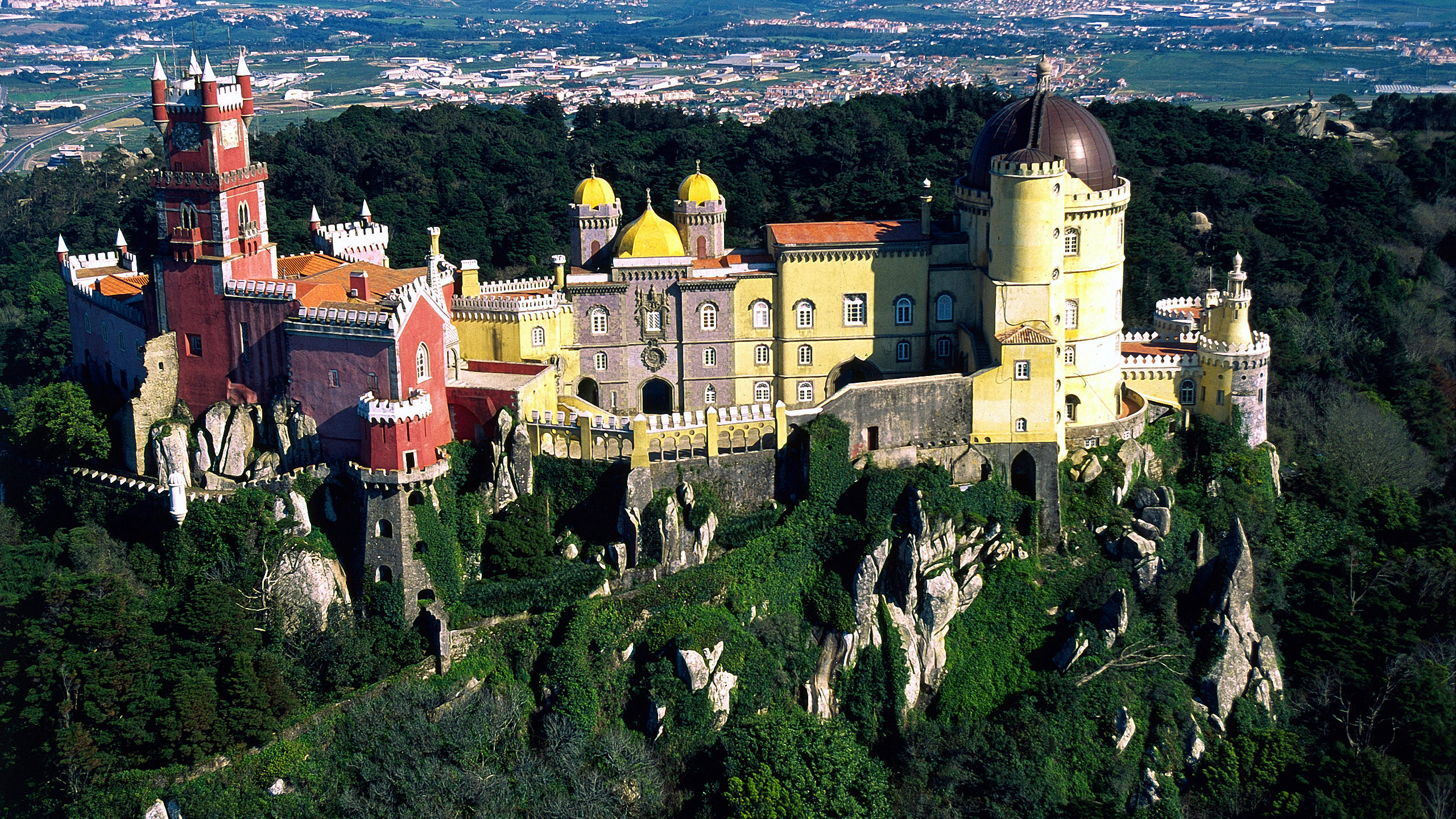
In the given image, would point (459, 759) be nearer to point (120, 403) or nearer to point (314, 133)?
point (120, 403)

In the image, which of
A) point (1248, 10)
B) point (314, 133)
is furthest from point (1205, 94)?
point (314, 133)

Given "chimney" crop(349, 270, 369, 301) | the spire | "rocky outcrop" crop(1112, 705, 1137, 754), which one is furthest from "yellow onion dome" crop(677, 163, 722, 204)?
"rocky outcrop" crop(1112, 705, 1137, 754)

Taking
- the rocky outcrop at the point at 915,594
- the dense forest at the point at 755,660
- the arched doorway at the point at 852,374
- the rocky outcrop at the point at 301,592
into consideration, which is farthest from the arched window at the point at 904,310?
the rocky outcrop at the point at 301,592

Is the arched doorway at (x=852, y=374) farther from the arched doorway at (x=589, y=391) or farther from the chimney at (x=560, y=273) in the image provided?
the chimney at (x=560, y=273)

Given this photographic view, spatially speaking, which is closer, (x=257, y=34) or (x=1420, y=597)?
(x=1420, y=597)

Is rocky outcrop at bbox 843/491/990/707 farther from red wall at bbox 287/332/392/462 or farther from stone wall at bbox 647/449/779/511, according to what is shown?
red wall at bbox 287/332/392/462

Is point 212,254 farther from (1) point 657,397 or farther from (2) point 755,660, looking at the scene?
(2) point 755,660
